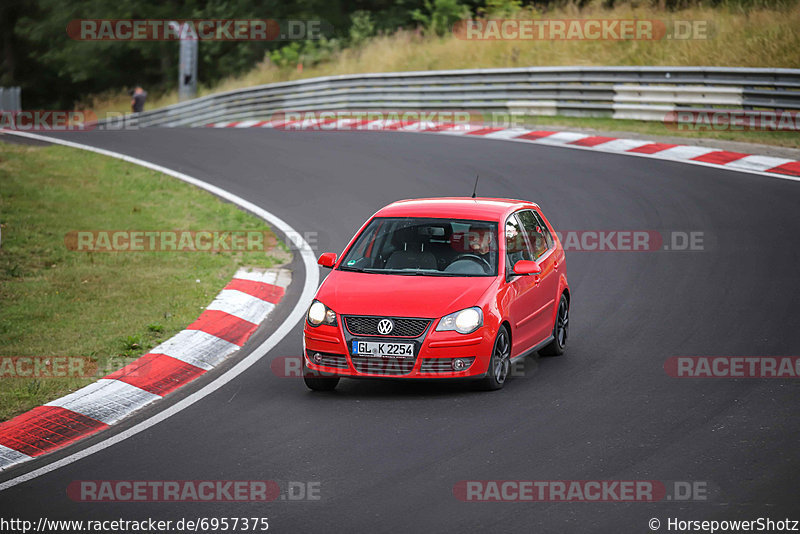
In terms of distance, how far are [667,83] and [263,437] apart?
17.9 metres

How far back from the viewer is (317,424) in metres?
8.40

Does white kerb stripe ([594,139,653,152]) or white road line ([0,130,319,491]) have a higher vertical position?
white kerb stripe ([594,139,653,152])

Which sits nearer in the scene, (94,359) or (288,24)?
(94,359)

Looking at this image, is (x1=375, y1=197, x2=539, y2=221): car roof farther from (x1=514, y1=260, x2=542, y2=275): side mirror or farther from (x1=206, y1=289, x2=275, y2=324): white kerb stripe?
(x1=206, y1=289, x2=275, y2=324): white kerb stripe

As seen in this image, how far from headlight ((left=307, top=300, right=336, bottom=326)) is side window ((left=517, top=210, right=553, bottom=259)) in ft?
7.58

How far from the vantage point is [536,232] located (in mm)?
10922

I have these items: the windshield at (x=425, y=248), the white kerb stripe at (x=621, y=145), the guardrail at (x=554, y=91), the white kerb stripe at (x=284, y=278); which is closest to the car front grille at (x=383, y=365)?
the windshield at (x=425, y=248)

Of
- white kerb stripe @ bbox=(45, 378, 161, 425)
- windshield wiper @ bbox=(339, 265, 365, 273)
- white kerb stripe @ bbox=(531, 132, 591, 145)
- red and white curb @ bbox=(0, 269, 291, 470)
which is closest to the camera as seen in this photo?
red and white curb @ bbox=(0, 269, 291, 470)

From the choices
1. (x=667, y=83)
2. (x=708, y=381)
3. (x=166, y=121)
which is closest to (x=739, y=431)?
(x=708, y=381)

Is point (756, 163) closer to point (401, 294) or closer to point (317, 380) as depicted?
point (401, 294)

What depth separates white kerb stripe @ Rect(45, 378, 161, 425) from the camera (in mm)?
8906

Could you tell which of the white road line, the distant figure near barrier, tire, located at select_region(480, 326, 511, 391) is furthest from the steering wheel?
the distant figure near barrier

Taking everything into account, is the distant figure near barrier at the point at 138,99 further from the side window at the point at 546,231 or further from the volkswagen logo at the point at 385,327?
the volkswagen logo at the point at 385,327

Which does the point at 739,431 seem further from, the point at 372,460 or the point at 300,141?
the point at 300,141
